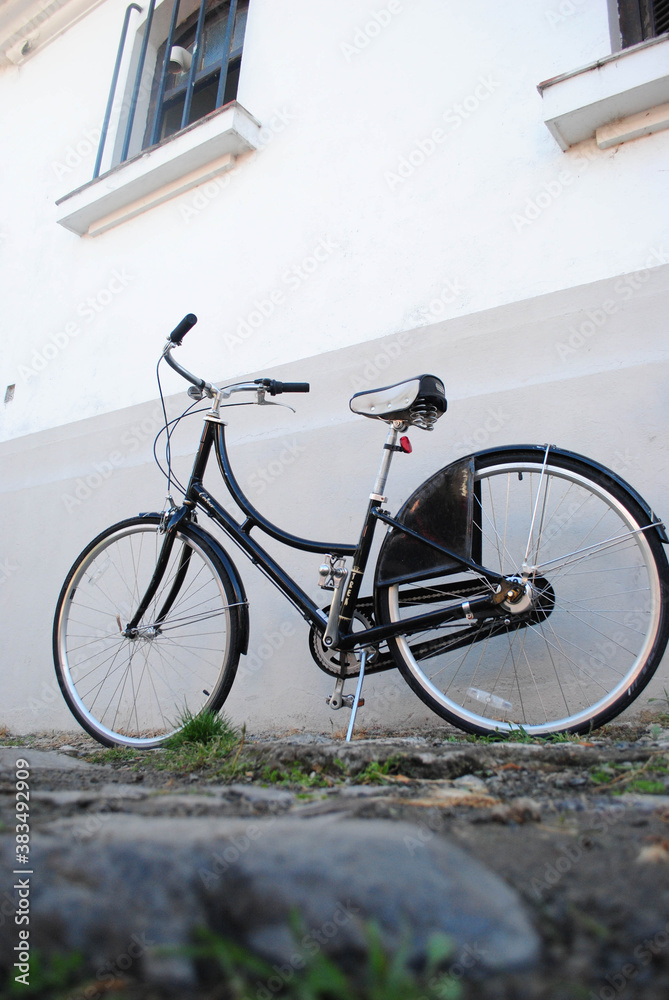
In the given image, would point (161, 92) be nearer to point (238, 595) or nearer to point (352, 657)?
point (238, 595)

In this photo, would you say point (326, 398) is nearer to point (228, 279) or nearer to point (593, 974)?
point (228, 279)

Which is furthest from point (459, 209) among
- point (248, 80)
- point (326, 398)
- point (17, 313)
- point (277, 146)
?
point (17, 313)

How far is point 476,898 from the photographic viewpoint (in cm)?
69

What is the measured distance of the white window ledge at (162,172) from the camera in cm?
331

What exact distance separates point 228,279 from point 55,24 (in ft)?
10.6

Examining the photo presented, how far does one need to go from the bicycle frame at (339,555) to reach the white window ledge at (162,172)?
190 centimetres

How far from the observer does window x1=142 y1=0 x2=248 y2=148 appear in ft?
13.1

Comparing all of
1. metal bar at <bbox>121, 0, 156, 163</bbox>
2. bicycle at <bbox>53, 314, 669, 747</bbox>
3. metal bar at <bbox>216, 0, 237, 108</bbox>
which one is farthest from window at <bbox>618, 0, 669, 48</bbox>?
metal bar at <bbox>121, 0, 156, 163</bbox>

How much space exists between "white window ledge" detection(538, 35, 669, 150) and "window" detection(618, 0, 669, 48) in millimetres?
396

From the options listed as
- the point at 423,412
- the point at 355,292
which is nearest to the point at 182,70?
the point at 355,292

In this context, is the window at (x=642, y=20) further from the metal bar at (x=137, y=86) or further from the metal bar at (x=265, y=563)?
the metal bar at (x=137, y=86)

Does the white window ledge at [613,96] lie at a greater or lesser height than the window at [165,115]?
lesser

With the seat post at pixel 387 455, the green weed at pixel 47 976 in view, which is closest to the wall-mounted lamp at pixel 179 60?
the seat post at pixel 387 455

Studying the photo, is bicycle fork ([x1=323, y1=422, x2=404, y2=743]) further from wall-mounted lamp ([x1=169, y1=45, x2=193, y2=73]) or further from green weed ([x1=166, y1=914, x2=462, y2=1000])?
wall-mounted lamp ([x1=169, y1=45, x2=193, y2=73])
